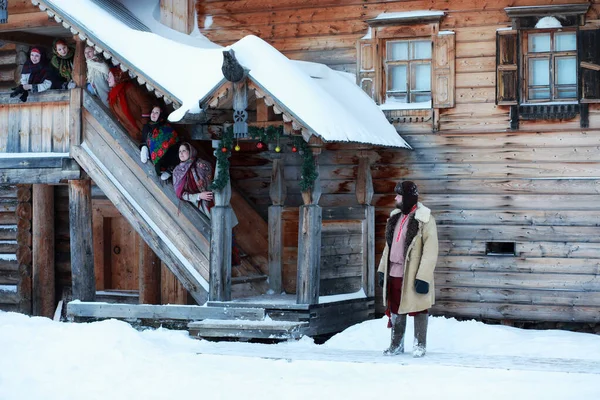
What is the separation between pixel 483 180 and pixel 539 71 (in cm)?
169

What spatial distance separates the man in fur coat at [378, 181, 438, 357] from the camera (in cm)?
1184

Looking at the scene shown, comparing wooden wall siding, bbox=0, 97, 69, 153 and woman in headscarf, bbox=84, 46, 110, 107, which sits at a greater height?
woman in headscarf, bbox=84, 46, 110, 107

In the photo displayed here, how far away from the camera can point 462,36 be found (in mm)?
15906

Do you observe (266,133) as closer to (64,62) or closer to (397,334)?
(397,334)

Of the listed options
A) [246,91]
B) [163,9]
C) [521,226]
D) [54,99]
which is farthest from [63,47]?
[521,226]

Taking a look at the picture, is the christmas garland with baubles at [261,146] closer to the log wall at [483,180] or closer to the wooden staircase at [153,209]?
the wooden staircase at [153,209]

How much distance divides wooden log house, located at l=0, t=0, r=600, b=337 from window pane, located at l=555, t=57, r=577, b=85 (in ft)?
0.09

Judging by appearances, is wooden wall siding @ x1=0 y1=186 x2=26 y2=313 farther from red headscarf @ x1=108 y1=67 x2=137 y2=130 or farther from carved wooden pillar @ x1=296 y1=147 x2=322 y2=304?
carved wooden pillar @ x1=296 y1=147 x2=322 y2=304

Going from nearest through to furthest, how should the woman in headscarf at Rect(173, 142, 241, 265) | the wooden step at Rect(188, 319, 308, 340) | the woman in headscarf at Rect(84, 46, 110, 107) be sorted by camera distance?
the wooden step at Rect(188, 319, 308, 340), the woman in headscarf at Rect(173, 142, 241, 265), the woman in headscarf at Rect(84, 46, 110, 107)

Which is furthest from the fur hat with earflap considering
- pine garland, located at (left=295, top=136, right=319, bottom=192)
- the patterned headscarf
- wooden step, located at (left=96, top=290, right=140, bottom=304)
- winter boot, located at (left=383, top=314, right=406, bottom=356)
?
wooden step, located at (left=96, top=290, right=140, bottom=304)

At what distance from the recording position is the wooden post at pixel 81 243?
16125 mm

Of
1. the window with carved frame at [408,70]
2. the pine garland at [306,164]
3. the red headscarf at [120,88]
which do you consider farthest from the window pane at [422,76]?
the red headscarf at [120,88]

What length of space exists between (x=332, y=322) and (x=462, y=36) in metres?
4.50

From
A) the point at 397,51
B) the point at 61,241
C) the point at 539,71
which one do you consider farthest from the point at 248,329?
the point at 61,241
